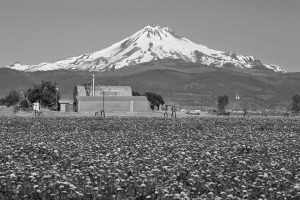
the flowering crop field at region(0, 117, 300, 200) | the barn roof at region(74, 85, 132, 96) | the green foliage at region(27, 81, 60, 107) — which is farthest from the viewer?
the barn roof at region(74, 85, 132, 96)

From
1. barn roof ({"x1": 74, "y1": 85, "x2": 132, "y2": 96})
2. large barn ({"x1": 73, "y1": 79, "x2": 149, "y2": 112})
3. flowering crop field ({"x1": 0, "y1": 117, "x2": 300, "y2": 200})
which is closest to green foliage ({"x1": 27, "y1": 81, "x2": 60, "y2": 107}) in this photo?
large barn ({"x1": 73, "y1": 79, "x2": 149, "y2": 112})

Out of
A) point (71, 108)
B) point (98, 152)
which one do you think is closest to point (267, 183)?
point (98, 152)

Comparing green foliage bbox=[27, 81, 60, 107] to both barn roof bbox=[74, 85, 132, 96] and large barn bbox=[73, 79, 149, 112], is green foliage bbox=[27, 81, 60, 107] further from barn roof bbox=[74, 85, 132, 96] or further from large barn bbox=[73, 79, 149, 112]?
barn roof bbox=[74, 85, 132, 96]

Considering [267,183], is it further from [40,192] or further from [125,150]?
[125,150]

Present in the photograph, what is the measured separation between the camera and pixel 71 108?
15225 cm

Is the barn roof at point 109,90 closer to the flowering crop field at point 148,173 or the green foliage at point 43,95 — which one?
the green foliage at point 43,95

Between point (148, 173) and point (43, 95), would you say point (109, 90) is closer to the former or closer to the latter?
point (43, 95)

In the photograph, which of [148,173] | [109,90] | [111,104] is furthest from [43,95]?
[148,173]

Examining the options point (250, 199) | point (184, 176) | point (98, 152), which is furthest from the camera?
point (98, 152)

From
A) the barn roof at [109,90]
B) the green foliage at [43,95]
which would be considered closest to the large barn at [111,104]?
the green foliage at [43,95]

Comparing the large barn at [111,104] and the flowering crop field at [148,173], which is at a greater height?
the large barn at [111,104]

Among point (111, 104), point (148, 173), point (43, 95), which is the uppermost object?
point (43, 95)

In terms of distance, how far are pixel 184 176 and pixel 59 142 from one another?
33.3 ft

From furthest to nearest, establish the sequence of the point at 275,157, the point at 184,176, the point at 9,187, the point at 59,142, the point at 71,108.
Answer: the point at 71,108 < the point at 59,142 < the point at 275,157 < the point at 184,176 < the point at 9,187
